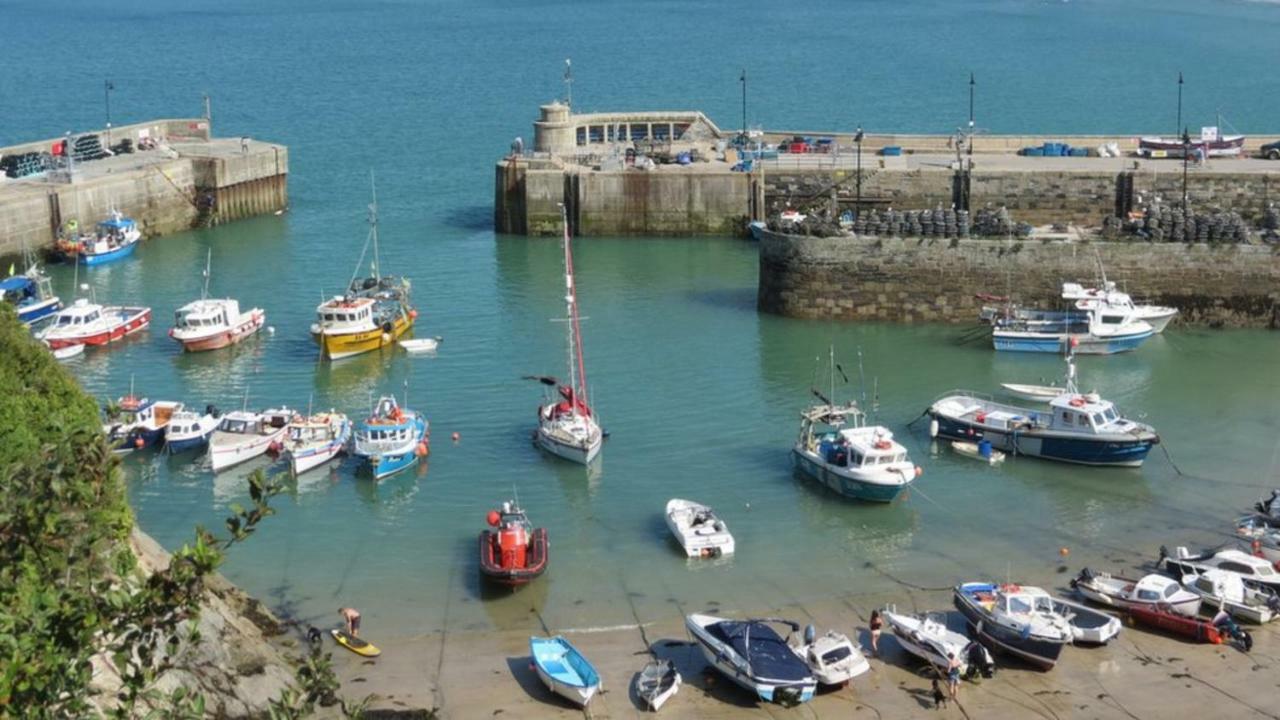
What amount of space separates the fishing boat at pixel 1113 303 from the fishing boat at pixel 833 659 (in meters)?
22.0

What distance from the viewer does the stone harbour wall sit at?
48.6 meters

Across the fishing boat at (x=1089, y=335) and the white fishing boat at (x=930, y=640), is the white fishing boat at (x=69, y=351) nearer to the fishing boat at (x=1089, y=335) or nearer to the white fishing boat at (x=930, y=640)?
the fishing boat at (x=1089, y=335)

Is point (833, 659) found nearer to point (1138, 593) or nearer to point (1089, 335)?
point (1138, 593)

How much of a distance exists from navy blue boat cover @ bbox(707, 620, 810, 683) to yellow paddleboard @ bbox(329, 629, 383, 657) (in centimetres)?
514

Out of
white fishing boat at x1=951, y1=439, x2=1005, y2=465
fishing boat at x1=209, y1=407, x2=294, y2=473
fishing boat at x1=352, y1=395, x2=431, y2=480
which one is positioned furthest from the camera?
white fishing boat at x1=951, y1=439, x2=1005, y2=465

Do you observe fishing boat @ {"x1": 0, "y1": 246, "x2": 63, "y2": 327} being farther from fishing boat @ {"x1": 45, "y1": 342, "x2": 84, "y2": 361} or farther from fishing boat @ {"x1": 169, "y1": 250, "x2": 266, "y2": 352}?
fishing boat @ {"x1": 169, "y1": 250, "x2": 266, "y2": 352}

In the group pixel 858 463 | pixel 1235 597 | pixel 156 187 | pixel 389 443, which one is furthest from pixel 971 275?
pixel 156 187

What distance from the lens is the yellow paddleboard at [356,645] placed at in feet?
91.1

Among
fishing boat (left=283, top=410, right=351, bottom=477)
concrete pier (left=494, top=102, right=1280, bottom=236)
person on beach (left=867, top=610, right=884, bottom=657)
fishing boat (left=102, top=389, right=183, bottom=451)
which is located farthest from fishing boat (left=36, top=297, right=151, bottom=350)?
person on beach (left=867, top=610, right=884, bottom=657)

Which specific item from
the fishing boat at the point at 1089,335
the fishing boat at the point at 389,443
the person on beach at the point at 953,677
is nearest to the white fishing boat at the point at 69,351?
the fishing boat at the point at 389,443

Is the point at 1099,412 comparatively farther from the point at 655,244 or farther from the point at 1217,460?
Result: the point at 655,244

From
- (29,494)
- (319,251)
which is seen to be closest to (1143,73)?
(319,251)

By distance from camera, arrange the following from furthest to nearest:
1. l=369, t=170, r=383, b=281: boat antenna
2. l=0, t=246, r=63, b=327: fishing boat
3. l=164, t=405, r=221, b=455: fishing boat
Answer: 1. l=369, t=170, r=383, b=281: boat antenna
2. l=0, t=246, r=63, b=327: fishing boat
3. l=164, t=405, r=221, b=455: fishing boat

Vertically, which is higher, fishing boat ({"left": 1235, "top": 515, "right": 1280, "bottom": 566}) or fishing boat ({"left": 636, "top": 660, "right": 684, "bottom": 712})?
fishing boat ({"left": 1235, "top": 515, "right": 1280, "bottom": 566})
